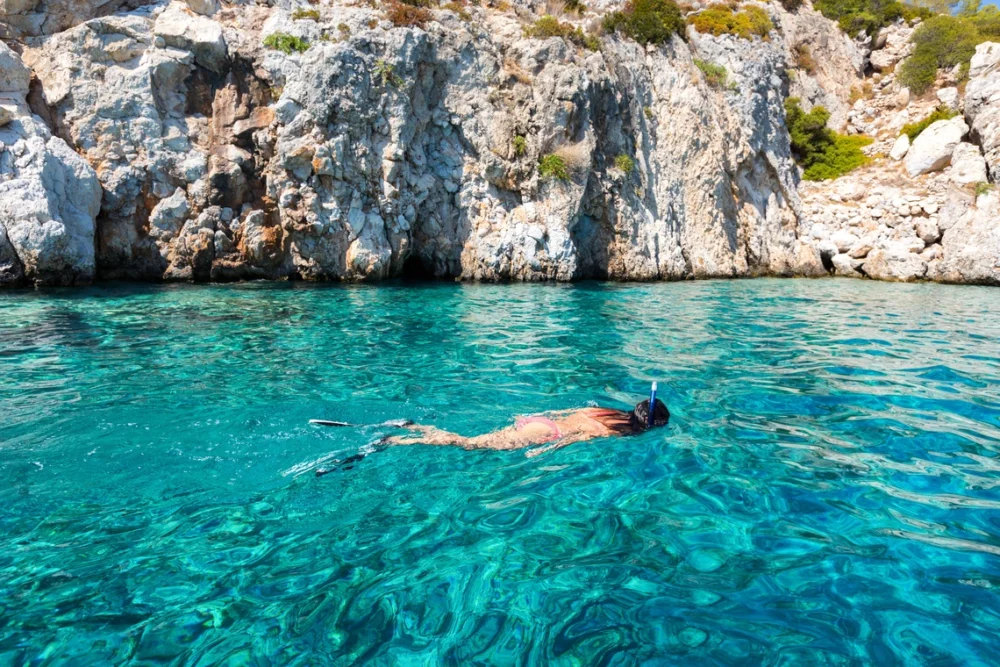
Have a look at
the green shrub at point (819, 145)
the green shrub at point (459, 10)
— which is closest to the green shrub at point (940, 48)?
the green shrub at point (819, 145)

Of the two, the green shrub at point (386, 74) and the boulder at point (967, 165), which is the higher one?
the green shrub at point (386, 74)

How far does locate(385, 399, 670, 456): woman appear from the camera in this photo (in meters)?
5.78

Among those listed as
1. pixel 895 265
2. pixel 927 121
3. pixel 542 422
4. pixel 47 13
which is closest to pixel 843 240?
pixel 895 265

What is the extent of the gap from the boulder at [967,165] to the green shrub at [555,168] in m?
19.8

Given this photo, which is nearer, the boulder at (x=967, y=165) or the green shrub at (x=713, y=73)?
the boulder at (x=967, y=165)

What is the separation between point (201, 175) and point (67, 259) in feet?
16.5

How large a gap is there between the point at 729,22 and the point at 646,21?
705 centimetres

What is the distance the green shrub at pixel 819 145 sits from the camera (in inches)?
1212

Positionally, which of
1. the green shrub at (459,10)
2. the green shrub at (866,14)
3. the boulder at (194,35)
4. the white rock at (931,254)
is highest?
the green shrub at (866,14)

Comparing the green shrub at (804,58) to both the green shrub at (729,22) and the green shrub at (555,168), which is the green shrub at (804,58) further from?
the green shrub at (555,168)

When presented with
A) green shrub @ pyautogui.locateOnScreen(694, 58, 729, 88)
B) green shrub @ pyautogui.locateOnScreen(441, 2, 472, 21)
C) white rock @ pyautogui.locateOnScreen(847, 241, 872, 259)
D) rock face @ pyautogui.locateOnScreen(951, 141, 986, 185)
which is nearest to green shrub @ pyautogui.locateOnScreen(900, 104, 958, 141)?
rock face @ pyautogui.locateOnScreen(951, 141, 986, 185)

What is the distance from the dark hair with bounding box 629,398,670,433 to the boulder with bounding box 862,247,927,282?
24.7 metres

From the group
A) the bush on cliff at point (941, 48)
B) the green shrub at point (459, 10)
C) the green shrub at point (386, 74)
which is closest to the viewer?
the green shrub at point (386, 74)

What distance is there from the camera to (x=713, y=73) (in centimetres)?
2842
